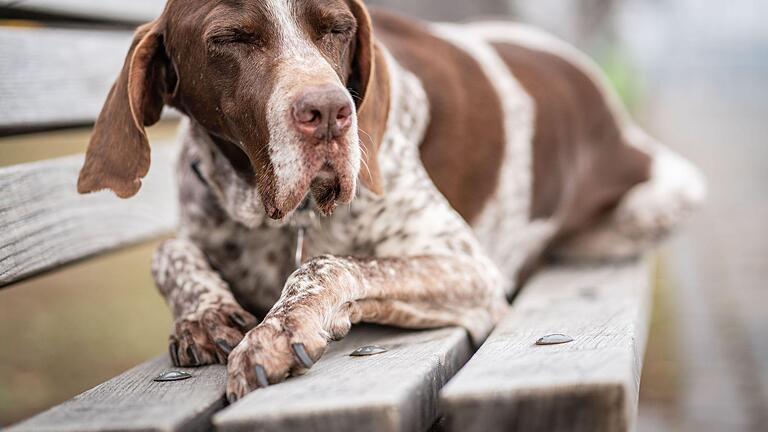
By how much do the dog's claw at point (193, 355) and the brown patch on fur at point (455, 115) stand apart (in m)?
1.17

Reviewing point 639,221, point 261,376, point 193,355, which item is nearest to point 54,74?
point 193,355

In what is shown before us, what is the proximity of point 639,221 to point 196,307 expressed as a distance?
2.25 metres

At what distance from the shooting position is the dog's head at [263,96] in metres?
2.20

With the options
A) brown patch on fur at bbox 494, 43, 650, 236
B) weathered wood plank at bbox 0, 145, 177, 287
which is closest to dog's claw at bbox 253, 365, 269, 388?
weathered wood plank at bbox 0, 145, 177, 287

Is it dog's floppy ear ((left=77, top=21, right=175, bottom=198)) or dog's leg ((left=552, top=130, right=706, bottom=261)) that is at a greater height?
dog's floppy ear ((left=77, top=21, right=175, bottom=198))

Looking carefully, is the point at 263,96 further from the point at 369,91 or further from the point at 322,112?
the point at 369,91

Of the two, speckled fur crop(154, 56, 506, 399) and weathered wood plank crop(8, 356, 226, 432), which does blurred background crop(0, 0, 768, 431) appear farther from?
weathered wood plank crop(8, 356, 226, 432)

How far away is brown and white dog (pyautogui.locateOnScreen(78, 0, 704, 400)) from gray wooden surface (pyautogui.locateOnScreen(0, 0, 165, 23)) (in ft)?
1.90

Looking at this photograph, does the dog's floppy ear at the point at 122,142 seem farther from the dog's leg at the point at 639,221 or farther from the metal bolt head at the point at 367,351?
the dog's leg at the point at 639,221

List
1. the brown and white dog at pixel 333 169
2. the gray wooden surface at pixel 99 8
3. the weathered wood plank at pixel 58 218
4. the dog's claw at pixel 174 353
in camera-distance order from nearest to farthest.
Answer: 1. the brown and white dog at pixel 333 169
2. the dog's claw at pixel 174 353
3. the weathered wood plank at pixel 58 218
4. the gray wooden surface at pixel 99 8

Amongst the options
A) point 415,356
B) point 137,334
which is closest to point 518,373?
point 415,356

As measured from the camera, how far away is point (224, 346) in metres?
2.30

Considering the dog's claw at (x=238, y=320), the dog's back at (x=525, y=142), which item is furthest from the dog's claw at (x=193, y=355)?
the dog's back at (x=525, y=142)

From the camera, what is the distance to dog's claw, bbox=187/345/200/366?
231cm
